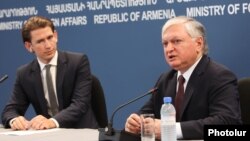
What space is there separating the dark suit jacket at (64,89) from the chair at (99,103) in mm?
40

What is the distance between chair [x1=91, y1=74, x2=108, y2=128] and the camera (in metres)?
4.01

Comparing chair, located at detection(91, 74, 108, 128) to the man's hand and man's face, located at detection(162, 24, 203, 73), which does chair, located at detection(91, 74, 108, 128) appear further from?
man's face, located at detection(162, 24, 203, 73)

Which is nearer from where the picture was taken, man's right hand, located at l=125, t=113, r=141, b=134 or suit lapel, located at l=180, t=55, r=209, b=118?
man's right hand, located at l=125, t=113, r=141, b=134

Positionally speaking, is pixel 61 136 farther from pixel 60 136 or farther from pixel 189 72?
pixel 189 72

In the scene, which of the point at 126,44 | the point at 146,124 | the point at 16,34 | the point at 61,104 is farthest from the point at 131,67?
the point at 146,124

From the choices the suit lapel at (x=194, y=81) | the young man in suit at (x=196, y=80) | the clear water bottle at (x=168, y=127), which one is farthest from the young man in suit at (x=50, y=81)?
the clear water bottle at (x=168, y=127)

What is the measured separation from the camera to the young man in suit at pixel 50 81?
3938 millimetres

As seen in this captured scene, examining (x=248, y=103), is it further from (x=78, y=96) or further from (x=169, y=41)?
(x=78, y=96)

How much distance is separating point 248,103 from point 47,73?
1.56 m

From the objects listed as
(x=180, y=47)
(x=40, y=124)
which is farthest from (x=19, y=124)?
(x=180, y=47)

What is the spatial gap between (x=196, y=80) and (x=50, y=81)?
4.21ft

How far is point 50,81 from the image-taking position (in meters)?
3.98

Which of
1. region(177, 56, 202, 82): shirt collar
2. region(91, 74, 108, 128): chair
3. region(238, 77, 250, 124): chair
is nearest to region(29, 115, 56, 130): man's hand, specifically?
region(91, 74, 108, 128): chair

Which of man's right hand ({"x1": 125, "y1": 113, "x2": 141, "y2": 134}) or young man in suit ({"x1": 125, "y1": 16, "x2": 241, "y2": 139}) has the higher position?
young man in suit ({"x1": 125, "y1": 16, "x2": 241, "y2": 139})
